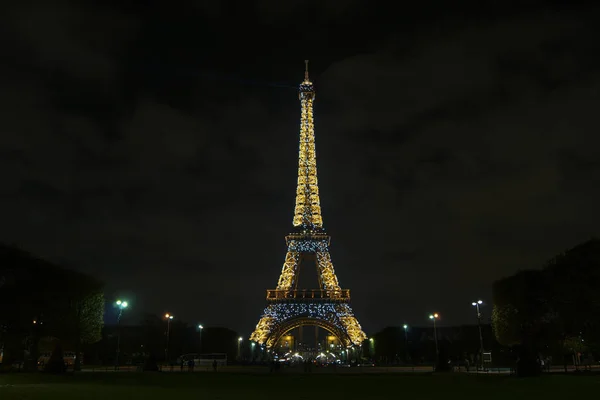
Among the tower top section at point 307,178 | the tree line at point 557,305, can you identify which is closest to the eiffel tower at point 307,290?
the tower top section at point 307,178

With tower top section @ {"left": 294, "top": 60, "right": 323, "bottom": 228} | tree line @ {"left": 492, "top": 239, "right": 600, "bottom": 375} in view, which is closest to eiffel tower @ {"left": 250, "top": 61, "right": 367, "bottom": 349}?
tower top section @ {"left": 294, "top": 60, "right": 323, "bottom": 228}

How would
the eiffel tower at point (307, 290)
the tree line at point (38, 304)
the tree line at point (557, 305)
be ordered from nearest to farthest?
the tree line at point (557, 305), the tree line at point (38, 304), the eiffel tower at point (307, 290)

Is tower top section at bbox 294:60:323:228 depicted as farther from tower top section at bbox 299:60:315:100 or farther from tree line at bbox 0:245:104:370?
tree line at bbox 0:245:104:370

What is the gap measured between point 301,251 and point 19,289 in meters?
48.6

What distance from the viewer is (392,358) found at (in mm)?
108438

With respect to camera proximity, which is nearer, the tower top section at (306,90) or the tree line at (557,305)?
the tree line at (557,305)

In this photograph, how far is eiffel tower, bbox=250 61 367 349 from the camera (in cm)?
9144

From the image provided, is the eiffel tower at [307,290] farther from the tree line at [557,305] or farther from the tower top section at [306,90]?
the tree line at [557,305]

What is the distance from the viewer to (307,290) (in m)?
93.5

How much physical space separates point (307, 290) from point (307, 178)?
67.1ft

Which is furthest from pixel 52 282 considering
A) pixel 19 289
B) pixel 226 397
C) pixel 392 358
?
pixel 392 358

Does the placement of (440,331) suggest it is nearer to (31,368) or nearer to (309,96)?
(309,96)

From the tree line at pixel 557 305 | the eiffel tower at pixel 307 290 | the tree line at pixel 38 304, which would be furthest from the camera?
the eiffel tower at pixel 307 290

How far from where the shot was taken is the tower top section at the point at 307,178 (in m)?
95.5
